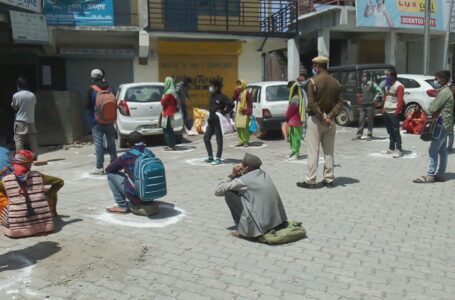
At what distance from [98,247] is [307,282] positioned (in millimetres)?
2066

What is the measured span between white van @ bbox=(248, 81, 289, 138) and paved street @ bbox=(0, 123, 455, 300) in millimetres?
5389

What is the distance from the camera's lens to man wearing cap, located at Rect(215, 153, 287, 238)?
4879mm

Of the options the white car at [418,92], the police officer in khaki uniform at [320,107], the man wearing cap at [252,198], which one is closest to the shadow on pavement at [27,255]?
the man wearing cap at [252,198]

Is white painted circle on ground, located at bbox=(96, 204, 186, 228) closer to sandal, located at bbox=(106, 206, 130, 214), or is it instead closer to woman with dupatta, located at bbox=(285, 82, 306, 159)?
sandal, located at bbox=(106, 206, 130, 214)

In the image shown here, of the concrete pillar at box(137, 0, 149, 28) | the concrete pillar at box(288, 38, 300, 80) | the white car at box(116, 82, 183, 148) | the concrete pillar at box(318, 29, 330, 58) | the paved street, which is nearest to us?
the paved street

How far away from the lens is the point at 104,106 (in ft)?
26.4

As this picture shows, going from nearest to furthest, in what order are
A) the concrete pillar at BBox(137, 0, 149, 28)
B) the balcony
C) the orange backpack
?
the orange backpack → the concrete pillar at BBox(137, 0, 149, 28) → the balcony

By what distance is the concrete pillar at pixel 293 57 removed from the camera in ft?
61.7

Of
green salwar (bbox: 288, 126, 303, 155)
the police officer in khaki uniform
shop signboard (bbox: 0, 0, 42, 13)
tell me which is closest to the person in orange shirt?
green salwar (bbox: 288, 126, 303, 155)

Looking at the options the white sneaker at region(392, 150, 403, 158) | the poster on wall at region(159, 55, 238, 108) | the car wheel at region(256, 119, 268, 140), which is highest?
the poster on wall at region(159, 55, 238, 108)

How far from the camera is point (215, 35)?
1764 cm

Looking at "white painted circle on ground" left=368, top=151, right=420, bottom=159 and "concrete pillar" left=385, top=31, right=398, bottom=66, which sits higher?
"concrete pillar" left=385, top=31, right=398, bottom=66

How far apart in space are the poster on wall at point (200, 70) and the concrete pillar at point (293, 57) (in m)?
2.06

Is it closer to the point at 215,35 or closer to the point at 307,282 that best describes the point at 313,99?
the point at 307,282
